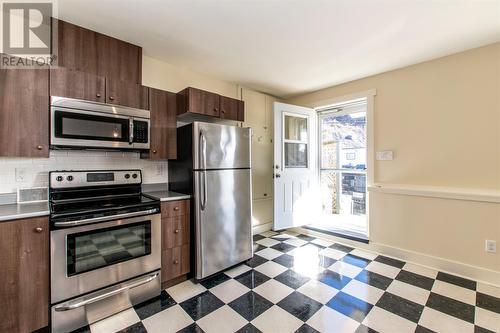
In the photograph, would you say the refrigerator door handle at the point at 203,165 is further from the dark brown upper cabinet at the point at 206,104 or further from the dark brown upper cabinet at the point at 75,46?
the dark brown upper cabinet at the point at 75,46

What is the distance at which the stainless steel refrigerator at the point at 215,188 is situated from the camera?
7.34 ft

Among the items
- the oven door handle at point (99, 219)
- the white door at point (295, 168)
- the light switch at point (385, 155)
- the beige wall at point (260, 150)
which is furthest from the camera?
the beige wall at point (260, 150)

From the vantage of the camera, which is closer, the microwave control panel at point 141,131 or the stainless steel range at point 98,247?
the stainless steel range at point 98,247

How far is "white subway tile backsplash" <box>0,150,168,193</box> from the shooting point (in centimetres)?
179

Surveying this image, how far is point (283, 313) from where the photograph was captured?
1785 mm

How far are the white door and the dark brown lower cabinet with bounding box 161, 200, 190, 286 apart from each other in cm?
145

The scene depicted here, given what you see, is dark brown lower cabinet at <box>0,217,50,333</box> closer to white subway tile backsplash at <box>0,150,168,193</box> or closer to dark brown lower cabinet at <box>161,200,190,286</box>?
white subway tile backsplash at <box>0,150,168,193</box>

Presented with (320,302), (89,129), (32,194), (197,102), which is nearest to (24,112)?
(89,129)

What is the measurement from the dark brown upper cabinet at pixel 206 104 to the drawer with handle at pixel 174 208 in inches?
38.2

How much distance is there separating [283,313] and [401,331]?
839 mm

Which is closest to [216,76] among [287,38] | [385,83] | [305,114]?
[287,38]

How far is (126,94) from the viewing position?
209 cm

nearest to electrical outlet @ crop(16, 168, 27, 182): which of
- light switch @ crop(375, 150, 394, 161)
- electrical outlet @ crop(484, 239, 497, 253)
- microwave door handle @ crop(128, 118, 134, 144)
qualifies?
microwave door handle @ crop(128, 118, 134, 144)

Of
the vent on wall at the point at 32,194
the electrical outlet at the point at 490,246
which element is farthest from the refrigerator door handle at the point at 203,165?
the electrical outlet at the point at 490,246
